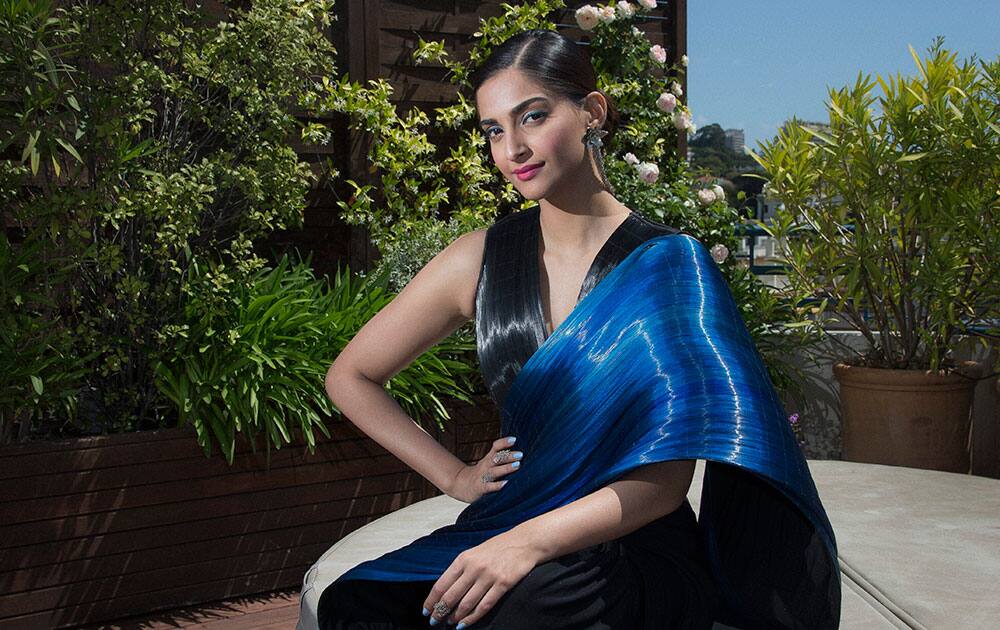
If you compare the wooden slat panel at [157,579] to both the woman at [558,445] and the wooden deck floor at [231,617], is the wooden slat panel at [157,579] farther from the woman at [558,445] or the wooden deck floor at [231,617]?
the woman at [558,445]

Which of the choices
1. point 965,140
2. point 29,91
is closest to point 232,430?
point 29,91

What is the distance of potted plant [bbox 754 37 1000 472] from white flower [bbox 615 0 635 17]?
1.31m

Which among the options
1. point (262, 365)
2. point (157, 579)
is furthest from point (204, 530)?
point (262, 365)

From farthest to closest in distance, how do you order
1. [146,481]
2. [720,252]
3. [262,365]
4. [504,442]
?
1. [720,252]
2. [262,365]
3. [146,481]
4. [504,442]

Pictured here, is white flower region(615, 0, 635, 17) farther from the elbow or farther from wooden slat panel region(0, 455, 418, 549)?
the elbow

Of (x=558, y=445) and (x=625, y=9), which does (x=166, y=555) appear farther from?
(x=625, y=9)

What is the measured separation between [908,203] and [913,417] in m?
0.97

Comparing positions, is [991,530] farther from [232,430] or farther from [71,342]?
[71,342]

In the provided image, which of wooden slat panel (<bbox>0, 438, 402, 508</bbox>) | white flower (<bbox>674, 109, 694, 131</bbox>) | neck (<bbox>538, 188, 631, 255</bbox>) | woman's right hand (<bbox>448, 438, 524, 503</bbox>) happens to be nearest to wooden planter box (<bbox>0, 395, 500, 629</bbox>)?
wooden slat panel (<bbox>0, 438, 402, 508</bbox>)

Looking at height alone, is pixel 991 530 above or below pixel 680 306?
below

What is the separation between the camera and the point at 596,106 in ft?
5.05

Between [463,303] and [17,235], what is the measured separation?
3232 mm

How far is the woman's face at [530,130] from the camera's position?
1480mm

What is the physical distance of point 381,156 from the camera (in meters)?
5.30
